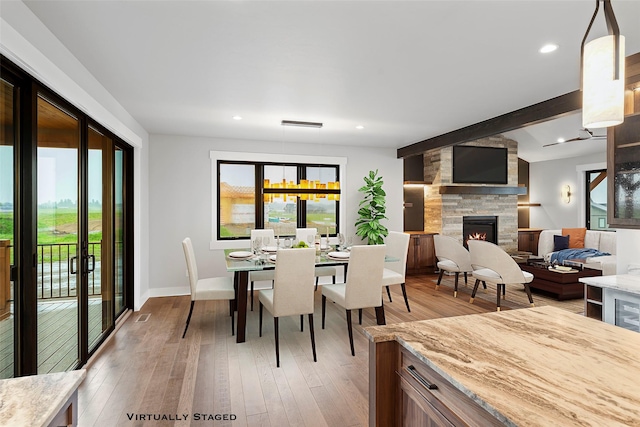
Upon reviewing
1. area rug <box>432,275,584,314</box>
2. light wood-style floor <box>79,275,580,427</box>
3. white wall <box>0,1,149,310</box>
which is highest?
white wall <box>0,1,149,310</box>

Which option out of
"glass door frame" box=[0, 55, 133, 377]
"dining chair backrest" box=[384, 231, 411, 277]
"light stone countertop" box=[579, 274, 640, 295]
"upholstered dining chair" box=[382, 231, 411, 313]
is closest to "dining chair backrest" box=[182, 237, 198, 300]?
"glass door frame" box=[0, 55, 133, 377]

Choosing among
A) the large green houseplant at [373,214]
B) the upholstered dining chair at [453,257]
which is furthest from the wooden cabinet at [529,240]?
the large green houseplant at [373,214]

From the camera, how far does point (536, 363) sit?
1130mm

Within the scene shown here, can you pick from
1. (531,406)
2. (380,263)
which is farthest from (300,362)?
(531,406)

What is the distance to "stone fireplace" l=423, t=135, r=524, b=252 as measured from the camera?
23.1 ft

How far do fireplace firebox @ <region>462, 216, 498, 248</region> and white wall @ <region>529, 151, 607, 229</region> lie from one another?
1846 mm

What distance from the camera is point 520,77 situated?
2967mm

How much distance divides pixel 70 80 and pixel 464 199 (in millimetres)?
6772

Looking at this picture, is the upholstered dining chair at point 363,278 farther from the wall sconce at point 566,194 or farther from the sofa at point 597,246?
the wall sconce at point 566,194

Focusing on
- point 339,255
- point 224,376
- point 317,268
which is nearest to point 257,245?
point 339,255

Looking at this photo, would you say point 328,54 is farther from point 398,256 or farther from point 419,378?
point 398,256

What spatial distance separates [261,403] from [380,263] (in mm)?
1652

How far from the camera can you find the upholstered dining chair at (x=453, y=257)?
5.31m

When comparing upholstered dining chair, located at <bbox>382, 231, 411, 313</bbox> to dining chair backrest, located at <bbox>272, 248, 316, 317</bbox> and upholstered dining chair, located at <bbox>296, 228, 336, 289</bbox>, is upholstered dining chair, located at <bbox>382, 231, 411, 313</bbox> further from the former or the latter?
dining chair backrest, located at <bbox>272, 248, 316, 317</bbox>
